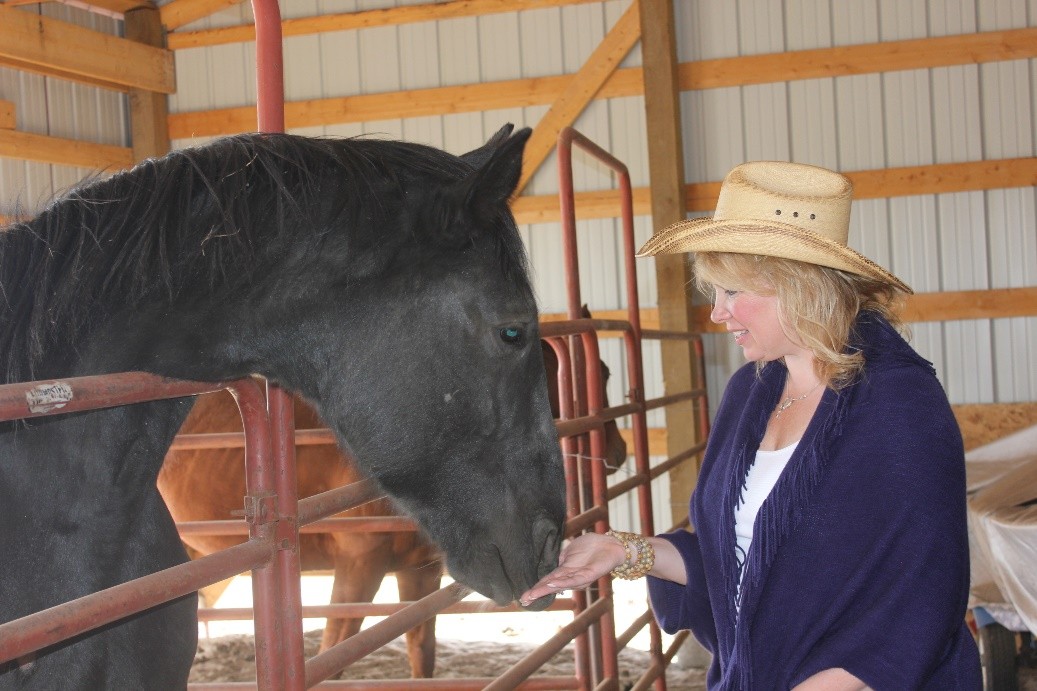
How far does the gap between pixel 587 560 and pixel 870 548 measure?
50cm

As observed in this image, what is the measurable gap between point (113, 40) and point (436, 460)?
7.82 meters

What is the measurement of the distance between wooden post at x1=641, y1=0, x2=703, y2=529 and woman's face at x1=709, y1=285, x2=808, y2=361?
5.32 meters

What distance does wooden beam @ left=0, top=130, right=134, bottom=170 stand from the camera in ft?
24.1

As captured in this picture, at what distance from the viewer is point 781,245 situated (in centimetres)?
157

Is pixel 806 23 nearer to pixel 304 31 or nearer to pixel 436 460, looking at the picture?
pixel 304 31

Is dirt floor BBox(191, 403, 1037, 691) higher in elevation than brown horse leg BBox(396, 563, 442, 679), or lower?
lower

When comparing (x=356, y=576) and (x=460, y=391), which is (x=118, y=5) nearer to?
(x=356, y=576)

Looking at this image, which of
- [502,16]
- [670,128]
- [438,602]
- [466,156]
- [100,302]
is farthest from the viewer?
[502,16]

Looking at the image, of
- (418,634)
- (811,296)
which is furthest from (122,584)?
(418,634)

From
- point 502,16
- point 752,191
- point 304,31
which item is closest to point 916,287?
point 502,16

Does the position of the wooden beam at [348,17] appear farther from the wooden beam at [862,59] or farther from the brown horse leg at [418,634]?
the brown horse leg at [418,634]

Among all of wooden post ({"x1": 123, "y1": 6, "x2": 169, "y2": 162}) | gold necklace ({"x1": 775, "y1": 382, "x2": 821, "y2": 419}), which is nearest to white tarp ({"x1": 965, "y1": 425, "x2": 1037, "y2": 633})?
gold necklace ({"x1": 775, "y1": 382, "x2": 821, "y2": 419})

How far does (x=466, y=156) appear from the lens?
1.63 m

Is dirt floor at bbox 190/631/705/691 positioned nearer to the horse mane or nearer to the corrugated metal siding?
the horse mane
